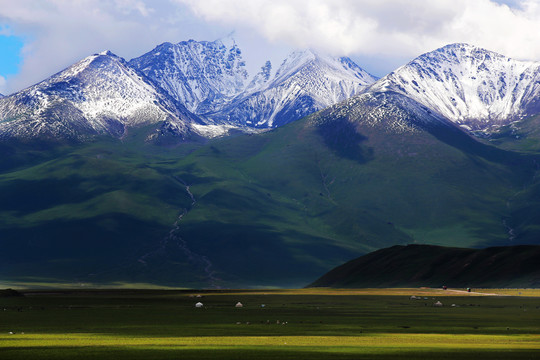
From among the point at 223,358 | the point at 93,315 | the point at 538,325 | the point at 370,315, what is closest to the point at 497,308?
the point at 370,315

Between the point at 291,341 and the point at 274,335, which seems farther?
the point at 274,335

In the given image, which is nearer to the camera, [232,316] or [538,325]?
[538,325]

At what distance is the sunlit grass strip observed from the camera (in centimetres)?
6612

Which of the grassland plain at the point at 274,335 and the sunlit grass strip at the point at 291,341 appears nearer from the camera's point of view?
the grassland plain at the point at 274,335

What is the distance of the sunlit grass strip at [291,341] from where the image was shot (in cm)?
6612

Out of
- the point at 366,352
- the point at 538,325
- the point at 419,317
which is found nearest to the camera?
the point at 366,352

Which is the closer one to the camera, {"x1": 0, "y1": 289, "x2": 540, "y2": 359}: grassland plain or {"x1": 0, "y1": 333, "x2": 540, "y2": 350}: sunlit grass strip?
{"x1": 0, "y1": 289, "x2": 540, "y2": 359}: grassland plain

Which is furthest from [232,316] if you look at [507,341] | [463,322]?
[507,341]

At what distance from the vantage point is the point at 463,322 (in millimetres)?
96625

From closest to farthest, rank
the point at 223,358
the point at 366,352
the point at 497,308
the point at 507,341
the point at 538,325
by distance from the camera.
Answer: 1. the point at 223,358
2. the point at 366,352
3. the point at 507,341
4. the point at 538,325
5. the point at 497,308

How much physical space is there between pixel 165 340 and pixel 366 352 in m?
20.0

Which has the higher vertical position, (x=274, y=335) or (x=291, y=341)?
(x=274, y=335)

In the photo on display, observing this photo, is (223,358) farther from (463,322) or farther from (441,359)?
(463,322)

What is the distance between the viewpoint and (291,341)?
70.2 metres
